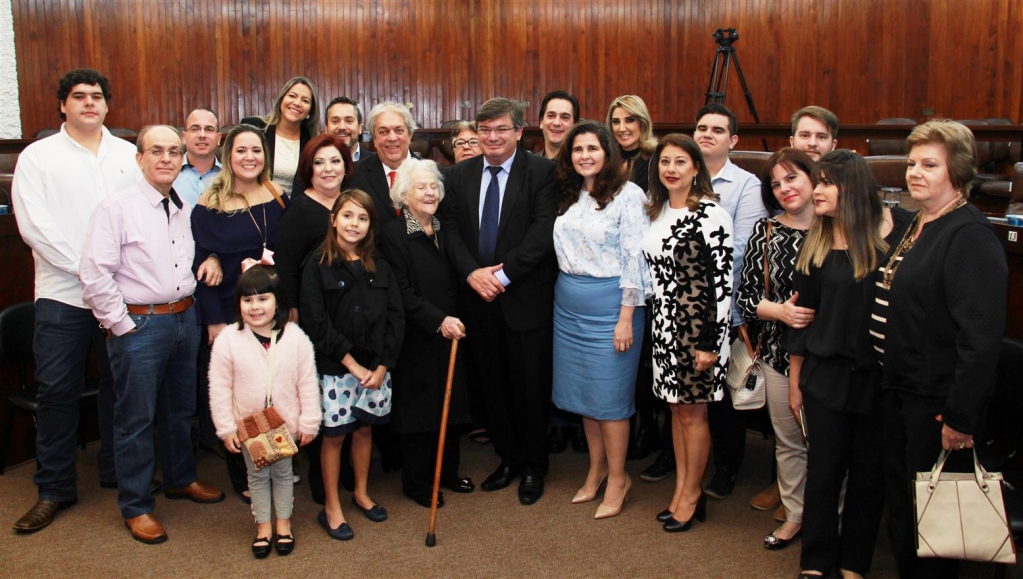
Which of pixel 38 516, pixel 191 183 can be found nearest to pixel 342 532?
pixel 38 516

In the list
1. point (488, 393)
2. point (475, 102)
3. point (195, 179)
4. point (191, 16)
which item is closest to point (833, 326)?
point (488, 393)

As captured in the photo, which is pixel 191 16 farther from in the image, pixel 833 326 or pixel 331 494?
pixel 833 326

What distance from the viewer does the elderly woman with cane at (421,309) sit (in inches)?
122

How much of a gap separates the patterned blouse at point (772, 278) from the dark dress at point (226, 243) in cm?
171

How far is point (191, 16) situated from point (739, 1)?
6247 millimetres

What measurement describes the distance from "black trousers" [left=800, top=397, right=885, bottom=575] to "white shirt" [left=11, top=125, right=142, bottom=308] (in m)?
2.60

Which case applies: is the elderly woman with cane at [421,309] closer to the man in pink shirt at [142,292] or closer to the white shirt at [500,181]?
the white shirt at [500,181]

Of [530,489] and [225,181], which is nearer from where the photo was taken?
[225,181]

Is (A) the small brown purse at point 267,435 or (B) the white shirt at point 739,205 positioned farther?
(B) the white shirt at point 739,205

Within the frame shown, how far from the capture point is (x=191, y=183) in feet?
11.8

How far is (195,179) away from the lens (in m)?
3.62

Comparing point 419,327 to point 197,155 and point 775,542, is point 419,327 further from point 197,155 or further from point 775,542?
point 775,542

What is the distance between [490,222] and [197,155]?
1355 millimetres

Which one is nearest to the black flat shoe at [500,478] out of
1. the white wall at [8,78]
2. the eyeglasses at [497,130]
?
the eyeglasses at [497,130]
